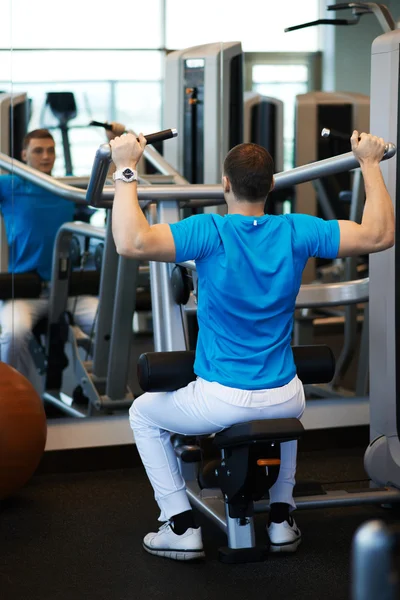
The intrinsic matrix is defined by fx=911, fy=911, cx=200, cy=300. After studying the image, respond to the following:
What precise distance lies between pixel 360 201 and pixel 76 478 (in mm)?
1679

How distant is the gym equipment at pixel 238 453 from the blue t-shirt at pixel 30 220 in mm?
1186

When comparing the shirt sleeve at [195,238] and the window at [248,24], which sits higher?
the window at [248,24]

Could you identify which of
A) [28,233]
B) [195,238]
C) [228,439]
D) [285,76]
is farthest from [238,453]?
[285,76]

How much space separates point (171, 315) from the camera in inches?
119

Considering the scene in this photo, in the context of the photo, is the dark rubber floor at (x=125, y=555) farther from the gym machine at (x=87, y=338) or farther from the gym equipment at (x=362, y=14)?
the gym equipment at (x=362, y=14)

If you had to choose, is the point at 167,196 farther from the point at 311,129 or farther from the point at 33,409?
the point at 311,129

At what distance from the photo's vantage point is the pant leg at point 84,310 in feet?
12.4

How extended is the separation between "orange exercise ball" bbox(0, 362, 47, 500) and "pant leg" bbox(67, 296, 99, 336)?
1.91 ft

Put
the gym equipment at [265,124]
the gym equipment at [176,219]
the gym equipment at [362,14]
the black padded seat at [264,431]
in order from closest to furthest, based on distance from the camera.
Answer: the black padded seat at [264,431] → the gym equipment at [176,219] → the gym equipment at [362,14] → the gym equipment at [265,124]

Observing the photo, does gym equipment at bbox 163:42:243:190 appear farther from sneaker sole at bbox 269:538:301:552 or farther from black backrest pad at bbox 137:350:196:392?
sneaker sole at bbox 269:538:301:552

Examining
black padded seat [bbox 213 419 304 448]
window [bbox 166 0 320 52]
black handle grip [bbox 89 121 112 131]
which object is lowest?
black padded seat [bbox 213 419 304 448]

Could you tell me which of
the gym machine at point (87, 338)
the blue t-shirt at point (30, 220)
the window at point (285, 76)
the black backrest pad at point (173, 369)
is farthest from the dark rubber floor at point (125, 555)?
the window at point (285, 76)

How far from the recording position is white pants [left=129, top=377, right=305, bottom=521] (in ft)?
7.99

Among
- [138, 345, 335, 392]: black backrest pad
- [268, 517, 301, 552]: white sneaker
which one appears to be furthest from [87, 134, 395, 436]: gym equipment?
[268, 517, 301, 552]: white sneaker
